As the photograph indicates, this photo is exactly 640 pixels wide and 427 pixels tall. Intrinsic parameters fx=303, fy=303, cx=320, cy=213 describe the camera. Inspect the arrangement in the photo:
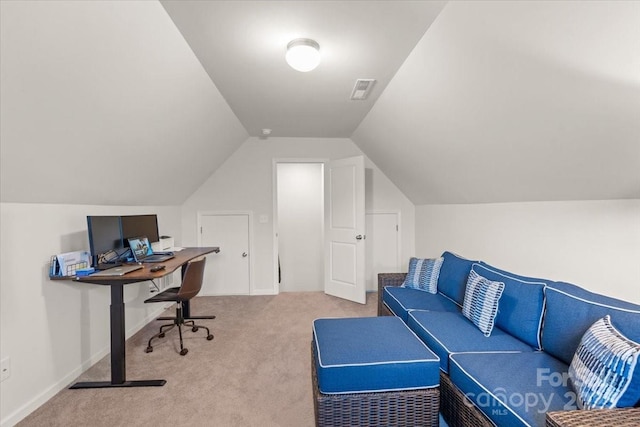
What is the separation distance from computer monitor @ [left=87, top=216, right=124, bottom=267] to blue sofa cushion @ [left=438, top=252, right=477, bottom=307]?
2965mm

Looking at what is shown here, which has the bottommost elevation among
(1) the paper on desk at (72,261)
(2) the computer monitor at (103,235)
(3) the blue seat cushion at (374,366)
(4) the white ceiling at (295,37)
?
(3) the blue seat cushion at (374,366)

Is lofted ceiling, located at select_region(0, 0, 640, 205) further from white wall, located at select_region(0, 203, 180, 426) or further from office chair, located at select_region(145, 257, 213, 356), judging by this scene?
office chair, located at select_region(145, 257, 213, 356)

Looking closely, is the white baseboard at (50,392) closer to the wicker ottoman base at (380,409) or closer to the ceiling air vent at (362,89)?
the wicker ottoman base at (380,409)

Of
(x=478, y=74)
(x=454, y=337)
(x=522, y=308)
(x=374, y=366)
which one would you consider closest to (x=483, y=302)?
(x=522, y=308)

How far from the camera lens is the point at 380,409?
5.24ft

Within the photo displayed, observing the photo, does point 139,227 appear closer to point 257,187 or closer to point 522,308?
point 257,187

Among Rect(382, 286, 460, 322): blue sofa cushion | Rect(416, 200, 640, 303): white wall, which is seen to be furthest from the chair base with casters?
Rect(416, 200, 640, 303): white wall

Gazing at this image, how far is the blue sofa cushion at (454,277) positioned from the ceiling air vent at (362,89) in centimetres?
181

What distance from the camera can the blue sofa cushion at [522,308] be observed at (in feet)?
5.97

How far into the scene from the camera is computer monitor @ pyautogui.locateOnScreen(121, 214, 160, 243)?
2779 mm

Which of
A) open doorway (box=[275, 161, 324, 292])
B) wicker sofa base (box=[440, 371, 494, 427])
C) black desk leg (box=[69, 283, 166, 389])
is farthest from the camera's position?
open doorway (box=[275, 161, 324, 292])

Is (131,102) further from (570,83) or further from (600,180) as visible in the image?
(600,180)

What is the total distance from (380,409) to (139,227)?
8.91 feet

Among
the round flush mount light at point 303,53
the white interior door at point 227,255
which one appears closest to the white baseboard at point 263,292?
the white interior door at point 227,255
